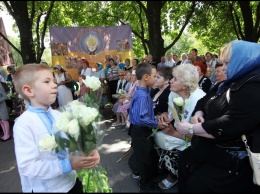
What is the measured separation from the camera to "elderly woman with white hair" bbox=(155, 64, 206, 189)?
2963mm

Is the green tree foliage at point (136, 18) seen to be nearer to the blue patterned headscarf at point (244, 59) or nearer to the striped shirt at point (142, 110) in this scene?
the striped shirt at point (142, 110)

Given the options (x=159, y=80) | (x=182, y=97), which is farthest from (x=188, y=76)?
(x=159, y=80)

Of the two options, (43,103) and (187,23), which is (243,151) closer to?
(43,103)

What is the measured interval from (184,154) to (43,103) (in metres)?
1.35

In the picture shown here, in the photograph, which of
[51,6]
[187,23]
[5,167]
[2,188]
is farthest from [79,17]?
[2,188]

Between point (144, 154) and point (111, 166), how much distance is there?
1220 millimetres

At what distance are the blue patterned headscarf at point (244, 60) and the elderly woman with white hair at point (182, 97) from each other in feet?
3.74

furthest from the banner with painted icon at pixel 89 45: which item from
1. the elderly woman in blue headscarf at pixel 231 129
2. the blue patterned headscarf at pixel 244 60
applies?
the blue patterned headscarf at pixel 244 60

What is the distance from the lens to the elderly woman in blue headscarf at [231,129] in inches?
63.3

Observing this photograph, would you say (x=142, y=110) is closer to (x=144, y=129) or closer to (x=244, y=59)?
(x=144, y=129)

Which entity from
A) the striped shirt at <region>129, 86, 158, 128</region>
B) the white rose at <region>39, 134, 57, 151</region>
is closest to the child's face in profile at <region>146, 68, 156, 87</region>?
the striped shirt at <region>129, 86, 158, 128</region>

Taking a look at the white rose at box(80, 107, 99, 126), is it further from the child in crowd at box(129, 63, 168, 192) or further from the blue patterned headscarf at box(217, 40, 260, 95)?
the child in crowd at box(129, 63, 168, 192)

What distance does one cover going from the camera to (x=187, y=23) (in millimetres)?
9266

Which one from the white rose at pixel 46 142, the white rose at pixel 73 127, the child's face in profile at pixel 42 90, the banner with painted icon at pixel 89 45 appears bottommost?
the white rose at pixel 46 142
